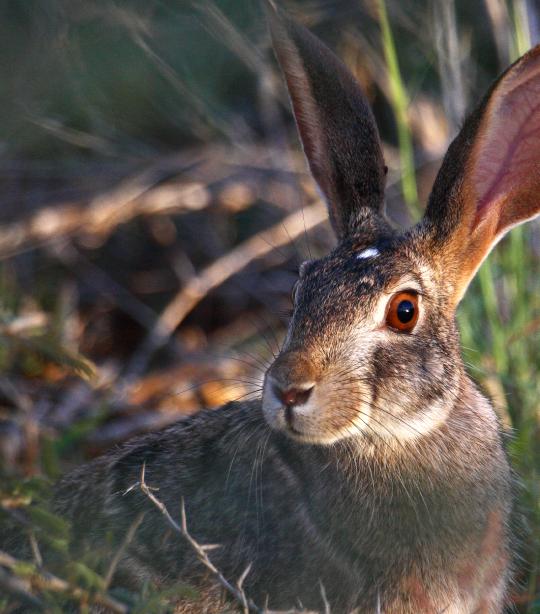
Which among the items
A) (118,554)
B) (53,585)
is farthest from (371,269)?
(53,585)

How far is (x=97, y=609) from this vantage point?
3637 millimetres

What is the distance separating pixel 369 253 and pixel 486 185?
50cm

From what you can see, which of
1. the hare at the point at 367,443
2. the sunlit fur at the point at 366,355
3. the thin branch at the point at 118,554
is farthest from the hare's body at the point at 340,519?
the thin branch at the point at 118,554

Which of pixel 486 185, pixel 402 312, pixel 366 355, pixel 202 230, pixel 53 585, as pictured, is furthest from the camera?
pixel 202 230

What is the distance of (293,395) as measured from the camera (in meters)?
3.34

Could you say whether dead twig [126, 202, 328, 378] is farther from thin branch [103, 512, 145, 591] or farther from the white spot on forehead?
thin branch [103, 512, 145, 591]

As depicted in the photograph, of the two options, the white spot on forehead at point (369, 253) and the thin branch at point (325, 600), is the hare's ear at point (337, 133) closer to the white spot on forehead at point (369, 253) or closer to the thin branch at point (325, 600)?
the white spot on forehead at point (369, 253)

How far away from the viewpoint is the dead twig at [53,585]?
2.93m

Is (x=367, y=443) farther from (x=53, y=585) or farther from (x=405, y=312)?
(x=53, y=585)

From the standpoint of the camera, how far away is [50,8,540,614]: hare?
3.55 meters

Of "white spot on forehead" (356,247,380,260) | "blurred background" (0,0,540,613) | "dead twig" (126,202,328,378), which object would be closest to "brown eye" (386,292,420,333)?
"white spot on forehead" (356,247,380,260)

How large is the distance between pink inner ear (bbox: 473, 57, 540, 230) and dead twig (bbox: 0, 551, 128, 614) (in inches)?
71.6

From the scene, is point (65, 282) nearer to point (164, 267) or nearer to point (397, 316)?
point (164, 267)

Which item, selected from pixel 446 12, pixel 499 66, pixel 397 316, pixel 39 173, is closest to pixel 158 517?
pixel 397 316
